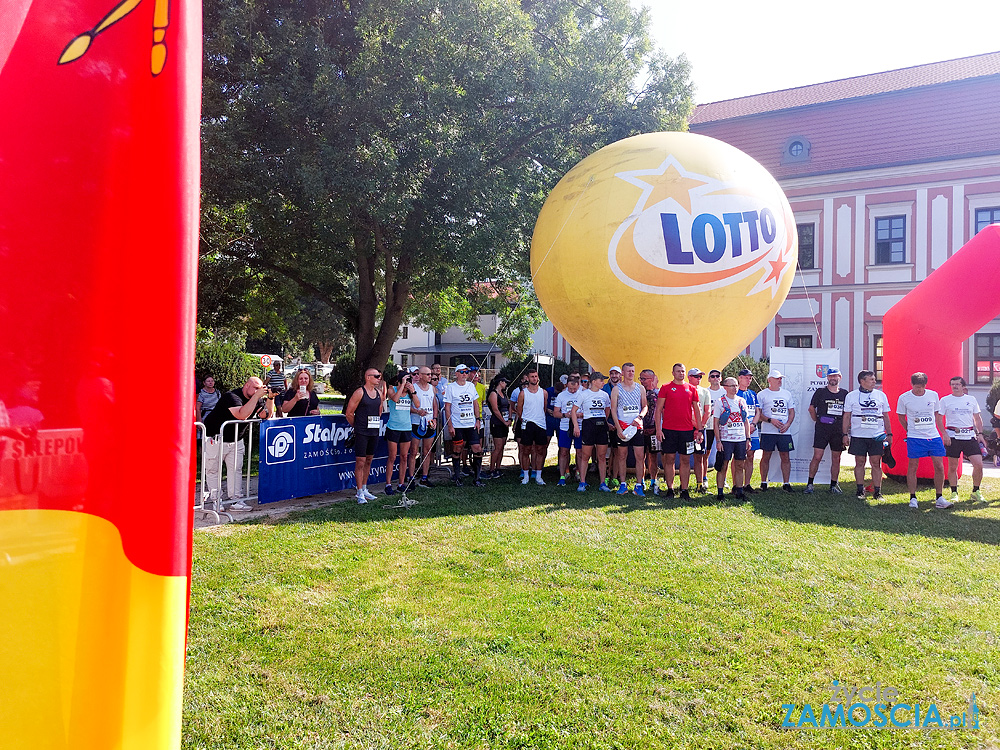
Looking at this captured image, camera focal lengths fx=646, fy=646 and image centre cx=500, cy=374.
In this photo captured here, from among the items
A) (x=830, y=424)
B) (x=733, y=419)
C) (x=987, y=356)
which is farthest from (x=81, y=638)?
(x=987, y=356)

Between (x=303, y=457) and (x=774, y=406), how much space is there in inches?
289

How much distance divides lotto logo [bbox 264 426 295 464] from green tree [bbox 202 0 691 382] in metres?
4.47

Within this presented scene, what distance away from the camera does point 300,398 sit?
9.73 m

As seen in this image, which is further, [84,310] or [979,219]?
[979,219]

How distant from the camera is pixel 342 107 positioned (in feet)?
37.8

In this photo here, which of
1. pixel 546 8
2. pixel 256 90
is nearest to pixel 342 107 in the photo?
pixel 256 90

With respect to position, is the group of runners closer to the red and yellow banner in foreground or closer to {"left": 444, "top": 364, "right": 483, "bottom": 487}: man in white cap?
{"left": 444, "top": 364, "right": 483, "bottom": 487}: man in white cap

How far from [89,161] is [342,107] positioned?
11680mm

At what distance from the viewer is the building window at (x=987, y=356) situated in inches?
1021

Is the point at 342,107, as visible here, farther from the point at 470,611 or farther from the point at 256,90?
the point at 470,611

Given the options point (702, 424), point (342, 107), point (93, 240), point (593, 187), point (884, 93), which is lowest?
point (702, 424)

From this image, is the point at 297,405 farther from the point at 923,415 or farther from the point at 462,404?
the point at 923,415

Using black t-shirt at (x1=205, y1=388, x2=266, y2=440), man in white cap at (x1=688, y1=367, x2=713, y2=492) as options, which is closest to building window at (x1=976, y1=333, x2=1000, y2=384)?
man in white cap at (x1=688, y1=367, x2=713, y2=492)

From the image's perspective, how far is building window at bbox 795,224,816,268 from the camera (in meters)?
29.5
